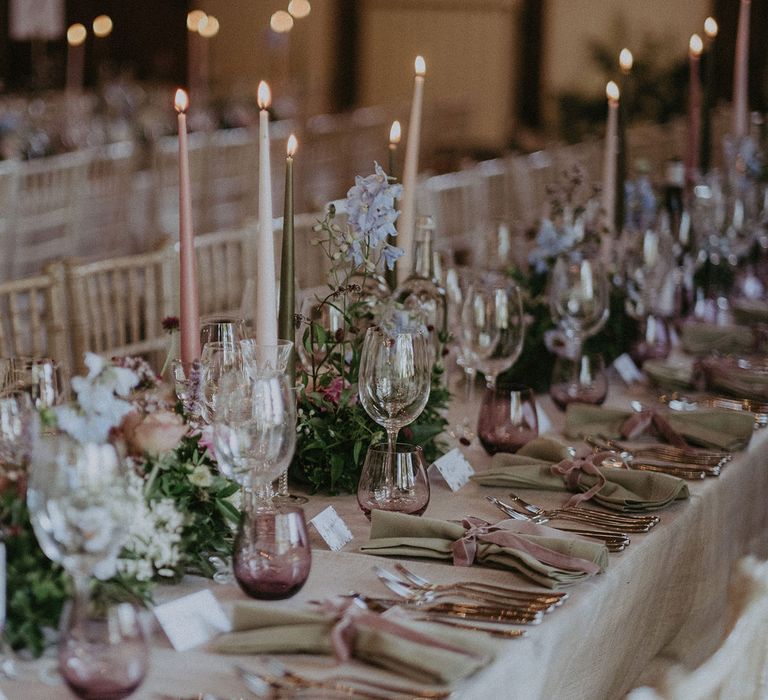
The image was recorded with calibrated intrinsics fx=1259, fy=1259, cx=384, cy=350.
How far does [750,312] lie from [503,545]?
1639 mm

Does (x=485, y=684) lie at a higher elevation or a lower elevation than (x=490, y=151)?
lower

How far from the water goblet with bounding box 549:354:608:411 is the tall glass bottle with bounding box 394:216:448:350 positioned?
237mm

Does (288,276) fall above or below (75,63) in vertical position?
below

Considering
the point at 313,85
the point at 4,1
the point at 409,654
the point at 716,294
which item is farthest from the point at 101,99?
the point at 409,654

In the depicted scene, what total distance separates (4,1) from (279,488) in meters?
7.98

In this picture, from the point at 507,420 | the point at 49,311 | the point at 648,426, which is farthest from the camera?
the point at 49,311

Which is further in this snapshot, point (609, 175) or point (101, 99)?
point (101, 99)


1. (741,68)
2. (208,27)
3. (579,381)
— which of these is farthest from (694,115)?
(208,27)

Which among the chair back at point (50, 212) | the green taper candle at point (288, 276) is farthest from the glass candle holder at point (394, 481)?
the chair back at point (50, 212)

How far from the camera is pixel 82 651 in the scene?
1.14m

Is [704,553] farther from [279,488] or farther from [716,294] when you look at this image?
[716,294]

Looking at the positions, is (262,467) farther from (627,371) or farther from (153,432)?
(627,371)

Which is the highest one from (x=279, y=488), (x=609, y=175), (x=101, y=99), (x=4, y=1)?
(x=4, y=1)

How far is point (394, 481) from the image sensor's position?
1.67m
